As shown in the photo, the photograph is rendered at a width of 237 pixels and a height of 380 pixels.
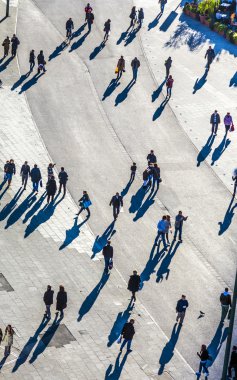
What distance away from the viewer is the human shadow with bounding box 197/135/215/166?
55847 millimetres

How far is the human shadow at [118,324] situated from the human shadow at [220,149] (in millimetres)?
14641

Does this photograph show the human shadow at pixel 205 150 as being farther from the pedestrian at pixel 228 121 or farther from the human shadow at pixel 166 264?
the human shadow at pixel 166 264

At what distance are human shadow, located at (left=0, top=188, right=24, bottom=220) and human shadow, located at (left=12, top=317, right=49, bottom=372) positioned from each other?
8278mm

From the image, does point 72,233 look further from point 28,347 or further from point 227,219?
point 28,347

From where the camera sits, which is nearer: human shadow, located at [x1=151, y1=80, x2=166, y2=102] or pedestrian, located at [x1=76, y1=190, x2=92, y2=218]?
pedestrian, located at [x1=76, y1=190, x2=92, y2=218]

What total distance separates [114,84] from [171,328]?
2409 cm

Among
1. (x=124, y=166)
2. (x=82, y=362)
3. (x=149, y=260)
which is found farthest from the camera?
(x=124, y=166)

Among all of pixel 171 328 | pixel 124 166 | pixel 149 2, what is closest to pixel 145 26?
pixel 149 2

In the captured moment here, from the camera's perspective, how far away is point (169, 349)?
134 feet

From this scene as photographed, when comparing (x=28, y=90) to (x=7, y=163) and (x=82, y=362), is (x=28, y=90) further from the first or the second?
(x=82, y=362)

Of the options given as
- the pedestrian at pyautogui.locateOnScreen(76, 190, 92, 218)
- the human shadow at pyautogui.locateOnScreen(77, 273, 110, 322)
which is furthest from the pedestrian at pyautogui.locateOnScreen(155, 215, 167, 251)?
the human shadow at pyautogui.locateOnScreen(77, 273, 110, 322)

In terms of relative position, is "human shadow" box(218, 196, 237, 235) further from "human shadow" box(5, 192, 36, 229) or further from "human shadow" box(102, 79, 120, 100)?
"human shadow" box(102, 79, 120, 100)

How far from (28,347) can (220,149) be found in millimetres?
20978

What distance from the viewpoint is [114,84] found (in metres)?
63.4
